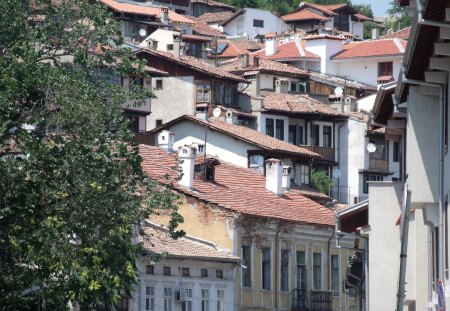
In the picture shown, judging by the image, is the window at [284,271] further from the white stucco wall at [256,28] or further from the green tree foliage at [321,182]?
the white stucco wall at [256,28]

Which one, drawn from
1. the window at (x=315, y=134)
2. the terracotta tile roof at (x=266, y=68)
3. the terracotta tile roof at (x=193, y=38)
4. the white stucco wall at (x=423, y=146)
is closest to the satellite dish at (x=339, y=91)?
the terracotta tile roof at (x=266, y=68)

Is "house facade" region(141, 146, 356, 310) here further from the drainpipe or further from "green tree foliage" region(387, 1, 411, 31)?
"green tree foliage" region(387, 1, 411, 31)

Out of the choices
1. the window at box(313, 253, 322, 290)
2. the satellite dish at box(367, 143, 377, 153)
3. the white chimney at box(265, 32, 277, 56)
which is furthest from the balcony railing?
the window at box(313, 253, 322, 290)

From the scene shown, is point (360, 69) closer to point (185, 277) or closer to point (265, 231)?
point (265, 231)

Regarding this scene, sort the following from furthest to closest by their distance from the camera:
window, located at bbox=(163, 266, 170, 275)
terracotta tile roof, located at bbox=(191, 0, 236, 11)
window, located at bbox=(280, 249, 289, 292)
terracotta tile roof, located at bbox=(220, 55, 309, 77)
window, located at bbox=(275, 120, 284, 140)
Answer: terracotta tile roof, located at bbox=(191, 0, 236, 11), terracotta tile roof, located at bbox=(220, 55, 309, 77), window, located at bbox=(275, 120, 284, 140), window, located at bbox=(280, 249, 289, 292), window, located at bbox=(163, 266, 170, 275)

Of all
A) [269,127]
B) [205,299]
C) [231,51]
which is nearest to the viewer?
[205,299]

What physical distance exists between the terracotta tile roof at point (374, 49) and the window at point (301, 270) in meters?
45.6

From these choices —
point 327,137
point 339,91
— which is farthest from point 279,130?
point 339,91

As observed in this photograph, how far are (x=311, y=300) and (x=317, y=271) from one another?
152 cm

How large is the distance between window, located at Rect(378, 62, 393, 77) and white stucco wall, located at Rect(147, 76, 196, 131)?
2492cm

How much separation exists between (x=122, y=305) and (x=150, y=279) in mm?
2084

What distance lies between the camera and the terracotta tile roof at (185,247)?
51844mm

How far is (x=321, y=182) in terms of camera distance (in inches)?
3472

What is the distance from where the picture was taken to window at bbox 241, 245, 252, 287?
59856mm
